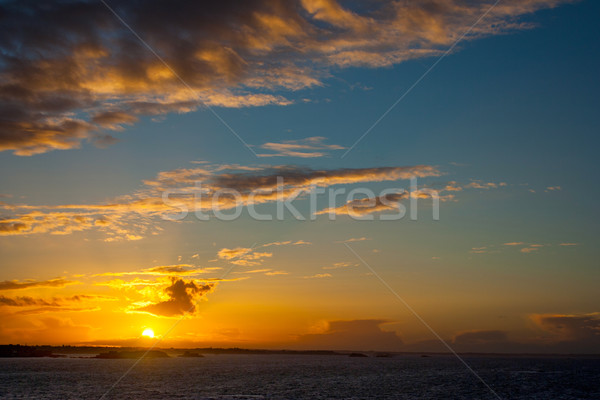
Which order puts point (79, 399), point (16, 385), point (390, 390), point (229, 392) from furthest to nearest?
point (16, 385) < point (390, 390) < point (229, 392) < point (79, 399)

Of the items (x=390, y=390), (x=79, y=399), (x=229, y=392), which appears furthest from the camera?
(x=390, y=390)

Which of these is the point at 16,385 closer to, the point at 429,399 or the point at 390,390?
the point at 390,390

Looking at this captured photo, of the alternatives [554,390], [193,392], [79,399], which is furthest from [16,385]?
[554,390]

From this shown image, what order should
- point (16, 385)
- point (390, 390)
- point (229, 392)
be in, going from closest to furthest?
point (229, 392)
point (390, 390)
point (16, 385)

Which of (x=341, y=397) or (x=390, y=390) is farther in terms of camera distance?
(x=390, y=390)

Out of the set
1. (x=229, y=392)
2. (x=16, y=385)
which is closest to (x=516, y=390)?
(x=229, y=392)

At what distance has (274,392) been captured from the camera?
320 feet

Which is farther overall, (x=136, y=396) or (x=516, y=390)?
(x=516, y=390)

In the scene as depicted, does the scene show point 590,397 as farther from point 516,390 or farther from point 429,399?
point 429,399

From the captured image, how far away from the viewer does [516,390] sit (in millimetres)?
107500

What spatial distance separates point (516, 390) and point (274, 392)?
52329 mm

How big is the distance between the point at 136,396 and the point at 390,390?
163 feet

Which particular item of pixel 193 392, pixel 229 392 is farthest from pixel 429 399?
pixel 193 392

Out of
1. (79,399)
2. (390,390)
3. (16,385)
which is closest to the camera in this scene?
(79,399)
